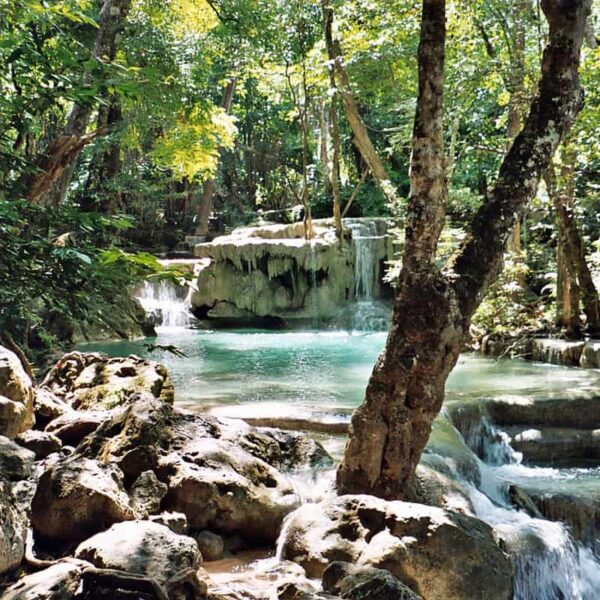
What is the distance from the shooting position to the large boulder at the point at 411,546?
3.76 meters

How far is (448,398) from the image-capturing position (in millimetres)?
8219

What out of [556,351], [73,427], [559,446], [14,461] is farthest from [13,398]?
[556,351]

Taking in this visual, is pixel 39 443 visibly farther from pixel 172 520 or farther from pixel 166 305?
pixel 166 305

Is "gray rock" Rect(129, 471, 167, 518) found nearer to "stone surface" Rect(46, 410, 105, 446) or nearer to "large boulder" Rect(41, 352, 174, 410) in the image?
"stone surface" Rect(46, 410, 105, 446)

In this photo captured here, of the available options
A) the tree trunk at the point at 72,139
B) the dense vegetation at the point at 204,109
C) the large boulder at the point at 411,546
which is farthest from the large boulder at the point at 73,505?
the tree trunk at the point at 72,139

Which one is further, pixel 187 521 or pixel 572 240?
pixel 572 240

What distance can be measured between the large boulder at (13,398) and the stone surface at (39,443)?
7 cm

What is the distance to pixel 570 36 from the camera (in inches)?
176

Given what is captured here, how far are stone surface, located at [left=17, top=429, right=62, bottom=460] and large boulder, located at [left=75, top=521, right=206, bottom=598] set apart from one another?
1583mm

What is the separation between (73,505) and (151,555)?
90 cm

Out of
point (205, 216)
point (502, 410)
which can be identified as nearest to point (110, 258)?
point (502, 410)

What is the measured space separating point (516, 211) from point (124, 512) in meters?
3.24

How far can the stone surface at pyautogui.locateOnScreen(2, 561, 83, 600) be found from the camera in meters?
2.52

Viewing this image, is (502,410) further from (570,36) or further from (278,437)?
(570,36)
